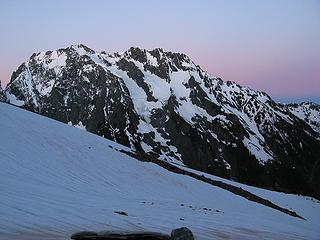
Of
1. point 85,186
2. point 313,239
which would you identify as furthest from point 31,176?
point 313,239

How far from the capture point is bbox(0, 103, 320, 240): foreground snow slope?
14.2 meters

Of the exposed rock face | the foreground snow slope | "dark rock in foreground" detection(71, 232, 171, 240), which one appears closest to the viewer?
"dark rock in foreground" detection(71, 232, 171, 240)

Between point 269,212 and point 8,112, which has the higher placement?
point 8,112

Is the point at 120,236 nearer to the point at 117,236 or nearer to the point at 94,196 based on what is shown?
the point at 117,236

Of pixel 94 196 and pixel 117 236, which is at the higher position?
pixel 117 236

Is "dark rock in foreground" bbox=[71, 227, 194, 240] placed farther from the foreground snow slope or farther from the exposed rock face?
the foreground snow slope

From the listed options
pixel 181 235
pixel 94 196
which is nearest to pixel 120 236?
pixel 181 235

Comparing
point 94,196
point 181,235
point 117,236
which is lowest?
point 94,196

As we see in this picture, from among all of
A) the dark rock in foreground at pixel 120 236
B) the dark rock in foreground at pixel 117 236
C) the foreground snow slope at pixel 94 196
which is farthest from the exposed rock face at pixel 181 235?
the foreground snow slope at pixel 94 196

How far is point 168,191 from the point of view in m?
28.0

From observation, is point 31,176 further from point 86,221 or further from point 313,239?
point 313,239

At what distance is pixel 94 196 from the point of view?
68.1 ft

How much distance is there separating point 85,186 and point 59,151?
7645mm

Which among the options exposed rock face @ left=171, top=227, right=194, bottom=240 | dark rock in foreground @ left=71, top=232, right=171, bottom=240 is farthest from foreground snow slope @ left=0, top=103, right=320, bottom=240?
exposed rock face @ left=171, top=227, right=194, bottom=240
